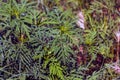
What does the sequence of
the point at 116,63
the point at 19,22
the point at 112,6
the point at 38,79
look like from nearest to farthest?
the point at 19,22 → the point at 38,79 → the point at 116,63 → the point at 112,6

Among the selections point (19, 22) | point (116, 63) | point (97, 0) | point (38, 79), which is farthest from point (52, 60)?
point (97, 0)

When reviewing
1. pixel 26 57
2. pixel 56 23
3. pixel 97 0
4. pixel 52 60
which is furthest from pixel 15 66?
→ pixel 97 0

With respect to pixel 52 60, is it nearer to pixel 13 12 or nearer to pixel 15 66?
pixel 15 66

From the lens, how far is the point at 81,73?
2.20 m

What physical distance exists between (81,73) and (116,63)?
14.4 inches

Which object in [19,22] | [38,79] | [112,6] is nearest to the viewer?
[19,22]

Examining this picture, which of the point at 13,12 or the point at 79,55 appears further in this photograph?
the point at 79,55

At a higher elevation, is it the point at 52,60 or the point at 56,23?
the point at 56,23

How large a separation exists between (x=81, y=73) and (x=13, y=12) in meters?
0.61


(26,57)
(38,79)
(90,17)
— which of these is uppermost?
(90,17)

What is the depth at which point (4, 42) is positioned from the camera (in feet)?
6.86

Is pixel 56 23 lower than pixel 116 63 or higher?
higher

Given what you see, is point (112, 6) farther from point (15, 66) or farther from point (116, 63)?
point (15, 66)

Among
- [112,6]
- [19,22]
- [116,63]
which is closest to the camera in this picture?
[19,22]
